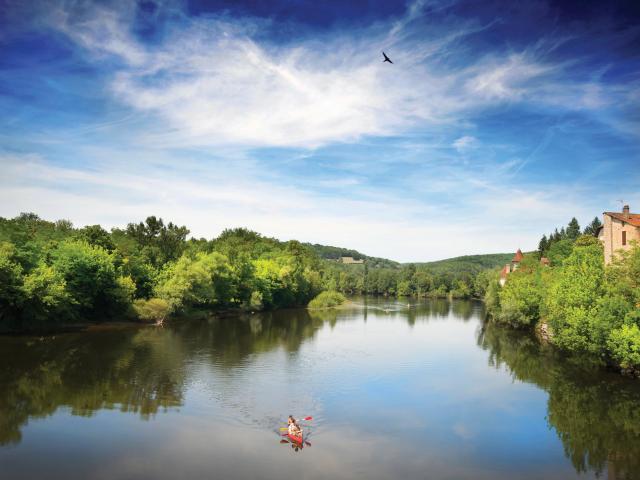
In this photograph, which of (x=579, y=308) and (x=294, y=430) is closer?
(x=294, y=430)

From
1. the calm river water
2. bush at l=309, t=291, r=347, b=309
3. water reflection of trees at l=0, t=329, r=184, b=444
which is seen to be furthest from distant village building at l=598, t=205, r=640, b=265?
bush at l=309, t=291, r=347, b=309

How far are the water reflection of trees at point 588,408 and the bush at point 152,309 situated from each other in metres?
37.6

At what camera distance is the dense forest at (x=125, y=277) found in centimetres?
4769

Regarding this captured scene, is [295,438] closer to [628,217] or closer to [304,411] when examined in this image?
[304,411]

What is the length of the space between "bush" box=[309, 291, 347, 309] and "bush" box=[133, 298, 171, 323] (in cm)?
3747

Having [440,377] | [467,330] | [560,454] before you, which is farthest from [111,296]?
[560,454]

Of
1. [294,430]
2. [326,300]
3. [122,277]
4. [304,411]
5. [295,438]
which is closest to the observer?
[295,438]

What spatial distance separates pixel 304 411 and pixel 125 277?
128ft

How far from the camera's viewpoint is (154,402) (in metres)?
28.5

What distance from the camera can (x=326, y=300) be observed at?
323 feet

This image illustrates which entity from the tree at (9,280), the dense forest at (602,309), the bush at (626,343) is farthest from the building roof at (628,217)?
the tree at (9,280)

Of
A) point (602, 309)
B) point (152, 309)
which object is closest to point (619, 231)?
point (602, 309)

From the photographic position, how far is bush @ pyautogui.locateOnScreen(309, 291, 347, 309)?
96750 mm

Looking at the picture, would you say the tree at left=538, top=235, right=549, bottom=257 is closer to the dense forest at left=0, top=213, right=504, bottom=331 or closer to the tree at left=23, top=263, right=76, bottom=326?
the dense forest at left=0, top=213, right=504, bottom=331
